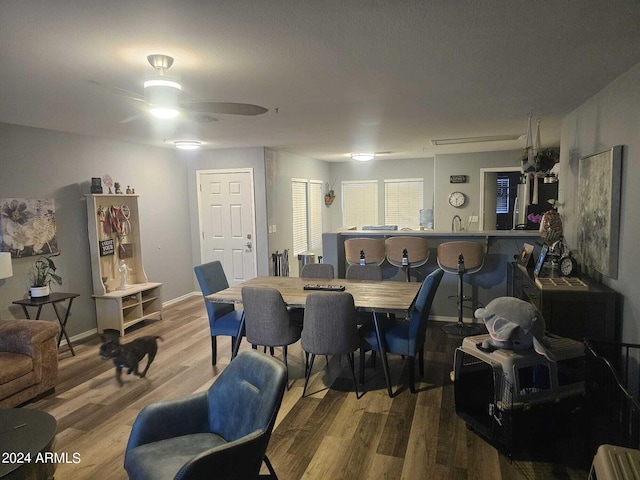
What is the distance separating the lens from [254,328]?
3.41 metres

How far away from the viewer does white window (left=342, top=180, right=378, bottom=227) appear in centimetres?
987

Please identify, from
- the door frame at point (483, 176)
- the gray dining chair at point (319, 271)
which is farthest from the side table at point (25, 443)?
the door frame at point (483, 176)

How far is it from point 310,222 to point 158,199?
10.7ft

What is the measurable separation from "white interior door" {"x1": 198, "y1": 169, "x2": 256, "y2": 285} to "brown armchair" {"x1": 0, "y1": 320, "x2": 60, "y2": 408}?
3.31 metres

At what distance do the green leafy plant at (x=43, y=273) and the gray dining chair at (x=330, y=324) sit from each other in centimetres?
294

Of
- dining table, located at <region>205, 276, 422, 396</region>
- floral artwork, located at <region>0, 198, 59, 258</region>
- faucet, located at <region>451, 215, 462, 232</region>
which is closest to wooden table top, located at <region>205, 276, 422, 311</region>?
dining table, located at <region>205, 276, 422, 396</region>

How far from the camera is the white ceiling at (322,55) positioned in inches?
69.3

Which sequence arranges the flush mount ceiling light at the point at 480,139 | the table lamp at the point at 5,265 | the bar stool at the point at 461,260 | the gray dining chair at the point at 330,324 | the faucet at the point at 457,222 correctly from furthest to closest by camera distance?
the faucet at the point at 457,222, the flush mount ceiling light at the point at 480,139, the bar stool at the point at 461,260, the table lamp at the point at 5,265, the gray dining chair at the point at 330,324

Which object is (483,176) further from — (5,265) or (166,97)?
(5,265)

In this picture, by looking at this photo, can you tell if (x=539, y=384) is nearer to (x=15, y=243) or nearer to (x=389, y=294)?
(x=389, y=294)

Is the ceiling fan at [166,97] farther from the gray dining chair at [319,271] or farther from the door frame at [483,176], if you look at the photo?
the door frame at [483,176]

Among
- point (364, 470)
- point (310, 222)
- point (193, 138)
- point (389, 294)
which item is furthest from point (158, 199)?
point (364, 470)

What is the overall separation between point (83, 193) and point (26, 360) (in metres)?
2.32

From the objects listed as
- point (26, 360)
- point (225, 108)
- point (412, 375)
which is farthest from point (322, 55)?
point (26, 360)
